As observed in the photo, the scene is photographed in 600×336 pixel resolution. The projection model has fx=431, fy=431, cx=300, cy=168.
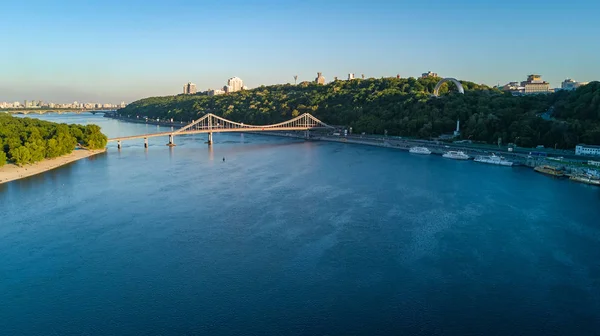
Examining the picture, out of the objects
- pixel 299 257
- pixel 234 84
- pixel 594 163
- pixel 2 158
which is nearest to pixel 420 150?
pixel 594 163

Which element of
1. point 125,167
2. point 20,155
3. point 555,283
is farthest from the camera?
point 125,167

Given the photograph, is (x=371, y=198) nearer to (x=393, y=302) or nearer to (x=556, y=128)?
(x=393, y=302)

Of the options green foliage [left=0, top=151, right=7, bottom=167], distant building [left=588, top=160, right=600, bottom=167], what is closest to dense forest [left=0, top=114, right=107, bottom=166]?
green foliage [left=0, top=151, right=7, bottom=167]

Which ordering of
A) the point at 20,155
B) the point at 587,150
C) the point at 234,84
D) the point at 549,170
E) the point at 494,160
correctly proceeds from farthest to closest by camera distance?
the point at 234,84, the point at 494,160, the point at 587,150, the point at 20,155, the point at 549,170

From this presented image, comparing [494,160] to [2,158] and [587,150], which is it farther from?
[2,158]

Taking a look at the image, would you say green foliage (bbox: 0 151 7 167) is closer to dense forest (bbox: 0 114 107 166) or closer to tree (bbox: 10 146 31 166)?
dense forest (bbox: 0 114 107 166)

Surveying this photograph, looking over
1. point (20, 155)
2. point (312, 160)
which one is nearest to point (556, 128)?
point (312, 160)
